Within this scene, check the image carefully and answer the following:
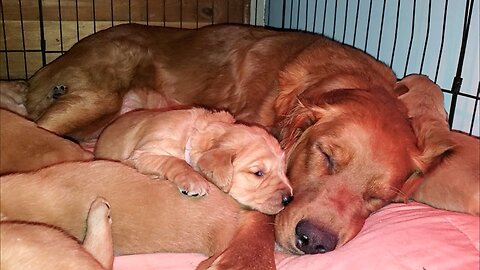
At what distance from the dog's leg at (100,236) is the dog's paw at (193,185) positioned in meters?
0.22

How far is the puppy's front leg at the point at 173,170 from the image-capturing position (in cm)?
152

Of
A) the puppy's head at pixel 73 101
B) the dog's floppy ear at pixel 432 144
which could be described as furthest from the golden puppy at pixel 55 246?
the puppy's head at pixel 73 101

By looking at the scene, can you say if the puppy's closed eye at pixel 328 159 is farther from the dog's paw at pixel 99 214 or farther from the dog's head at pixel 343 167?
the dog's paw at pixel 99 214

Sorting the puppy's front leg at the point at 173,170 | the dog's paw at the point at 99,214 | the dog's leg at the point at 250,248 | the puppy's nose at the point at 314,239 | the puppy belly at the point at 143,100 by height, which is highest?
the puppy's front leg at the point at 173,170

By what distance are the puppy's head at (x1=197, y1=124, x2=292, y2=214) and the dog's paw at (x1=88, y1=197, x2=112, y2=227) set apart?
0.31 meters

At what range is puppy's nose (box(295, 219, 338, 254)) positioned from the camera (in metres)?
1.50

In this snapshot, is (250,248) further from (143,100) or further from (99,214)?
→ (143,100)

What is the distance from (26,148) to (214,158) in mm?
571

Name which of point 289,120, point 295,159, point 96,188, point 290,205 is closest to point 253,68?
point 289,120

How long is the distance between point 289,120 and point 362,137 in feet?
1.05

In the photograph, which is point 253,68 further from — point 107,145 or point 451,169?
point 451,169

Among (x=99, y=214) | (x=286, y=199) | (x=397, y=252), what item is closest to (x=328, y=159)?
(x=286, y=199)

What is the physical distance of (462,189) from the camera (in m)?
1.72

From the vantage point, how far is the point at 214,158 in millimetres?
1561
